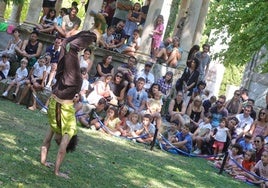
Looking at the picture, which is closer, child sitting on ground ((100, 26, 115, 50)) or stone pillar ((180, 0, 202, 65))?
child sitting on ground ((100, 26, 115, 50))

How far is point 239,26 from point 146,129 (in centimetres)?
1095

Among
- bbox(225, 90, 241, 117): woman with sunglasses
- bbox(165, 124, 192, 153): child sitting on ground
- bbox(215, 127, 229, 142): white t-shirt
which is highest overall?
bbox(225, 90, 241, 117): woman with sunglasses

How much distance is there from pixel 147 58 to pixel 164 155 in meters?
5.85

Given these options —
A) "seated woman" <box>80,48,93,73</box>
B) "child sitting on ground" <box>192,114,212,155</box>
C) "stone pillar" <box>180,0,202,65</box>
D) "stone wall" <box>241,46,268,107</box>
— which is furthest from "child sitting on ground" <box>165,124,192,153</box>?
"stone wall" <box>241,46,268,107</box>

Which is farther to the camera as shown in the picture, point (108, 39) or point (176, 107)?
point (108, 39)

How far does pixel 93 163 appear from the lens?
988 cm

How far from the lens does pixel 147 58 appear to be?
18.7 meters

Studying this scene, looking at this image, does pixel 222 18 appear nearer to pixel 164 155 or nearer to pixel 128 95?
pixel 128 95

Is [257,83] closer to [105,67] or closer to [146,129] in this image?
[105,67]

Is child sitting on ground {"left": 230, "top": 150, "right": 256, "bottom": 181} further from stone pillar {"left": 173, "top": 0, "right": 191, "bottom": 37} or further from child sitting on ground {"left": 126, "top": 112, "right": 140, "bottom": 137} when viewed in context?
stone pillar {"left": 173, "top": 0, "right": 191, "bottom": 37}

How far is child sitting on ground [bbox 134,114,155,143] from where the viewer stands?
14.7 m

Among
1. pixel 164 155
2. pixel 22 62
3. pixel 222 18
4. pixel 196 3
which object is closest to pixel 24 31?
pixel 22 62

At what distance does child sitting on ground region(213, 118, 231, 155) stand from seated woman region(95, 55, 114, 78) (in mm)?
3303

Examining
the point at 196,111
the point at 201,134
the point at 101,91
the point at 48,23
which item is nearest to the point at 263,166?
the point at 201,134
